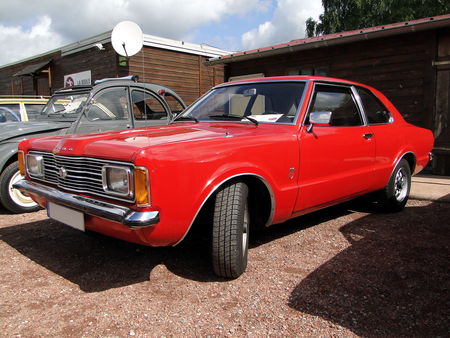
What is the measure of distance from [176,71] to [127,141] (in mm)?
11302

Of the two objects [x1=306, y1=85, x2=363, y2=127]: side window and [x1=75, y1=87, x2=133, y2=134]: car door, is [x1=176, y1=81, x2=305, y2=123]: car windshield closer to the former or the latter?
[x1=306, y1=85, x2=363, y2=127]: side window

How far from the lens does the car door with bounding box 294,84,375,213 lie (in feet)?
10.7

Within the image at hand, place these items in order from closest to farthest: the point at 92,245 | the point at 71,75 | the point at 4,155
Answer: the point at 92,245 < the point at 4,155 < the point at 71,75

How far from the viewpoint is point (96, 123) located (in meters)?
5.08

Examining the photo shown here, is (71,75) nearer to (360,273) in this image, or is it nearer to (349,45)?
(349,45)

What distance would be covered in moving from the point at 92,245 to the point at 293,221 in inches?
86.3

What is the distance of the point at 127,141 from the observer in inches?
102

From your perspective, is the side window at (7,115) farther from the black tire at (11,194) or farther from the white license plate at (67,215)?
the white license plate at (67,215)

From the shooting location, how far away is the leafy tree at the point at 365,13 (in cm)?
2300

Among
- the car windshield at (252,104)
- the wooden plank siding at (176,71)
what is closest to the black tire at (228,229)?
the car windshield at (252,104)

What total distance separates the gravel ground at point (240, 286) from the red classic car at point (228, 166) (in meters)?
0.35

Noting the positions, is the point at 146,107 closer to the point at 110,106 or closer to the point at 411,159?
the point at 110,106

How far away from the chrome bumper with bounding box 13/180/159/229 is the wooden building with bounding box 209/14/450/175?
6.65 m

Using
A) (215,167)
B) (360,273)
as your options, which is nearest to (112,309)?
(215,167)
